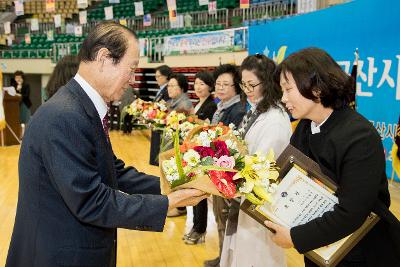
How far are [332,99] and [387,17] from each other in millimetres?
3616

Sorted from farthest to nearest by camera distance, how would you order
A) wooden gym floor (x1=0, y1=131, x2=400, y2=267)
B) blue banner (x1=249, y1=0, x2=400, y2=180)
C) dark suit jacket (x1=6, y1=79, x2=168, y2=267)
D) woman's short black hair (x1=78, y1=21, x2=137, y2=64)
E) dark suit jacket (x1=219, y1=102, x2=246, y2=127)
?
1. blue banner (x1=249, y1=0, x2=400, y2=180)
2. wooden gym floor (x1=0, y1=131, x2=400, y2=267)
3. dark suit jacket (x1=219, y1=102, x2=246, y2=127)
4. woman's short black hair (x1=78, y1=21, x2=137, y2=64)
5. dark suit jacket (x1=6, y1=79, x2=168, y2=267)

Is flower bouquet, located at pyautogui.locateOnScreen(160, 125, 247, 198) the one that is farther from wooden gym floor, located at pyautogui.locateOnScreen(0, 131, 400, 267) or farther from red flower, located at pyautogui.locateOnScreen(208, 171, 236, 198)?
wooden gym floor, located at pyautogui.locateOnScreen(0, 131, 400, 267)

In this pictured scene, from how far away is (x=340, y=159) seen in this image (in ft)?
4.50

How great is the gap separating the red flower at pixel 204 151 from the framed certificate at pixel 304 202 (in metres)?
0.23


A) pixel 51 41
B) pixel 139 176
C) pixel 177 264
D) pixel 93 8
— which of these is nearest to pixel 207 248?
pixel 177 264

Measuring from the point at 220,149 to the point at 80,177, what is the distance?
591 mm

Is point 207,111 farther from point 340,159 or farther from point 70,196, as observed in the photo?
point 70,196

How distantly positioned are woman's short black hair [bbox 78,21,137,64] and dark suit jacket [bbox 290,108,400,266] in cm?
73

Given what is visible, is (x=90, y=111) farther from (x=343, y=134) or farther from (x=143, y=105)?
(x=143, y=105)

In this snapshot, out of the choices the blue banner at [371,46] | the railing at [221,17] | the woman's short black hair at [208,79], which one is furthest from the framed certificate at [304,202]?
the railing at [221,17]

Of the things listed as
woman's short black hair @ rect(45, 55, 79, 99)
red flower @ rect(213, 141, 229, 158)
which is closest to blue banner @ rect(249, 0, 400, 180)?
woman's short black hair @ rect(45, 55, 79, 99)

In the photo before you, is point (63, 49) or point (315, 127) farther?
point (63, 49)

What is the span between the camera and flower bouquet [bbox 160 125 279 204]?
1478 mm

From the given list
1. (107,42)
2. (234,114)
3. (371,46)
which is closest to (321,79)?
(107,42)
